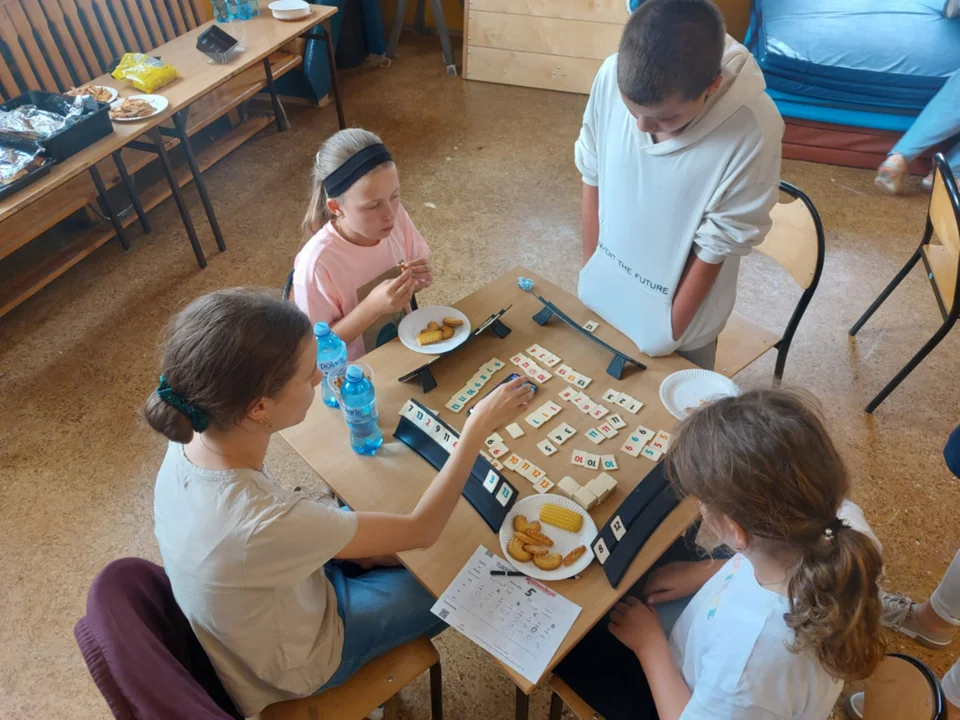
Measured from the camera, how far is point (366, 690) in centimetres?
137

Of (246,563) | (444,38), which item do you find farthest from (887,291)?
(444,38)

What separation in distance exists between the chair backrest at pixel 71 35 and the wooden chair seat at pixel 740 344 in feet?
11.5

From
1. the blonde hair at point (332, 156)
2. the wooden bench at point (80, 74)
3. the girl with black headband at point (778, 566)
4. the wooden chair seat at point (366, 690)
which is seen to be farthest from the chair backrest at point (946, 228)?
the wooden bench at point (80, 74)

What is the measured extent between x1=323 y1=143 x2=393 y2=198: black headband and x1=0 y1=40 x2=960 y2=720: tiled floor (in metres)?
1.14

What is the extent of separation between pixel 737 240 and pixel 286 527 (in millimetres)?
1228

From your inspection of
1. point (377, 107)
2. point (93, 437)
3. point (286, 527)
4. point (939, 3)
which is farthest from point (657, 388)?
point (939, 3)

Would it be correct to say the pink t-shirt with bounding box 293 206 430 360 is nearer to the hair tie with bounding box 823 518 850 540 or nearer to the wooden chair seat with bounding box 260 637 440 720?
the wooden chair seat with bounding box 260 637 440 720

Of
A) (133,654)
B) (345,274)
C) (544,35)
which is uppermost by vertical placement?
(133,654)

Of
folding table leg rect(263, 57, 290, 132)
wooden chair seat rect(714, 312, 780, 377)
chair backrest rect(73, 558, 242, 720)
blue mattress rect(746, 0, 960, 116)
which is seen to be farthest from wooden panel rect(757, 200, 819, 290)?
folding table leg rect(263, 57, 290, 132)

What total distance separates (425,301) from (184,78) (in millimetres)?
1610

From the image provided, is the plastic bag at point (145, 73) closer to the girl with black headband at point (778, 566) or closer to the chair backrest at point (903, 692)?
the girl with black headband at point (778, 566)

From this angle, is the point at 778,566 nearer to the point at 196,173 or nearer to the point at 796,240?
the point at 796,240

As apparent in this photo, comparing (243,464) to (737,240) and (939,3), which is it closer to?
(737,240)

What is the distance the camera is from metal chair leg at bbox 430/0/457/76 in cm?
483
